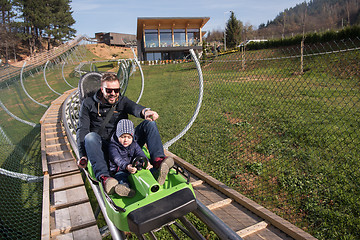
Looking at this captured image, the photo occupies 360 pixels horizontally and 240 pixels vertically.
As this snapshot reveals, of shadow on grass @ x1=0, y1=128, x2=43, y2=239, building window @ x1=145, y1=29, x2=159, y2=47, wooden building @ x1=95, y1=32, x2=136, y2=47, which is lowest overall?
shadow on grass @ x1=0, y1=128, x2=43, y2=239

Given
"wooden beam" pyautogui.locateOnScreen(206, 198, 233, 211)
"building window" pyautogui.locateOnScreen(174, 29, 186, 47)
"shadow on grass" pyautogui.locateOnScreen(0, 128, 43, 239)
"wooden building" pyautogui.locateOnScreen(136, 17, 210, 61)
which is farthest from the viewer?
"building window" pyautogui.locateOnScreen(174, 29, 186, 47)

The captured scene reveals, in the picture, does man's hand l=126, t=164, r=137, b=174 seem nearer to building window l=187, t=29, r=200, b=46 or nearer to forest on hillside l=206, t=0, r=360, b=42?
forest on hillside l=206, t=0, r=360, b=42

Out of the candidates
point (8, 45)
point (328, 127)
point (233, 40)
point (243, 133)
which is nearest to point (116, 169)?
point (243, 133)

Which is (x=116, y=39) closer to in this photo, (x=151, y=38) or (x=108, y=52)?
(x=108, y=52)

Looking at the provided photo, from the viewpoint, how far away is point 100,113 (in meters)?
3.27

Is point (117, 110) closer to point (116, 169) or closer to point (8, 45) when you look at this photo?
point (116, 169)

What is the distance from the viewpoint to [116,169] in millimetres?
2828

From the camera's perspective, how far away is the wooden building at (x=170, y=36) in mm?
33969

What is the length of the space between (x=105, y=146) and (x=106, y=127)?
0.33 meters

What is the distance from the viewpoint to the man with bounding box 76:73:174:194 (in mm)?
2677

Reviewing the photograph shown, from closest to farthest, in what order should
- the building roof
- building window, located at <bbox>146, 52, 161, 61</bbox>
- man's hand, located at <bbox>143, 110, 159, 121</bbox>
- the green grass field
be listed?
man's hand, located at <bbox>143, 110, 159, 121</bbox>, the green grass field, the building roof, building window, located at <bbox>146, 52, 161, 61</bbox>

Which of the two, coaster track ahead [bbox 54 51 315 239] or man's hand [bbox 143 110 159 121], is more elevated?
man's hand [bbox 143 110 159 121]

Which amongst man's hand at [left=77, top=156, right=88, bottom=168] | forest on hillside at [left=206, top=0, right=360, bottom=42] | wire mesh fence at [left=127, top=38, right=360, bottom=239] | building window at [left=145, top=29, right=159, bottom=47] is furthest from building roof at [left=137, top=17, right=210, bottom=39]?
man's hand at [left=77, top=156, right=88, bottom=168]

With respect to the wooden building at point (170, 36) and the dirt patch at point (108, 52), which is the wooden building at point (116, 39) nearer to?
the dirt patch at point (108, 52)
